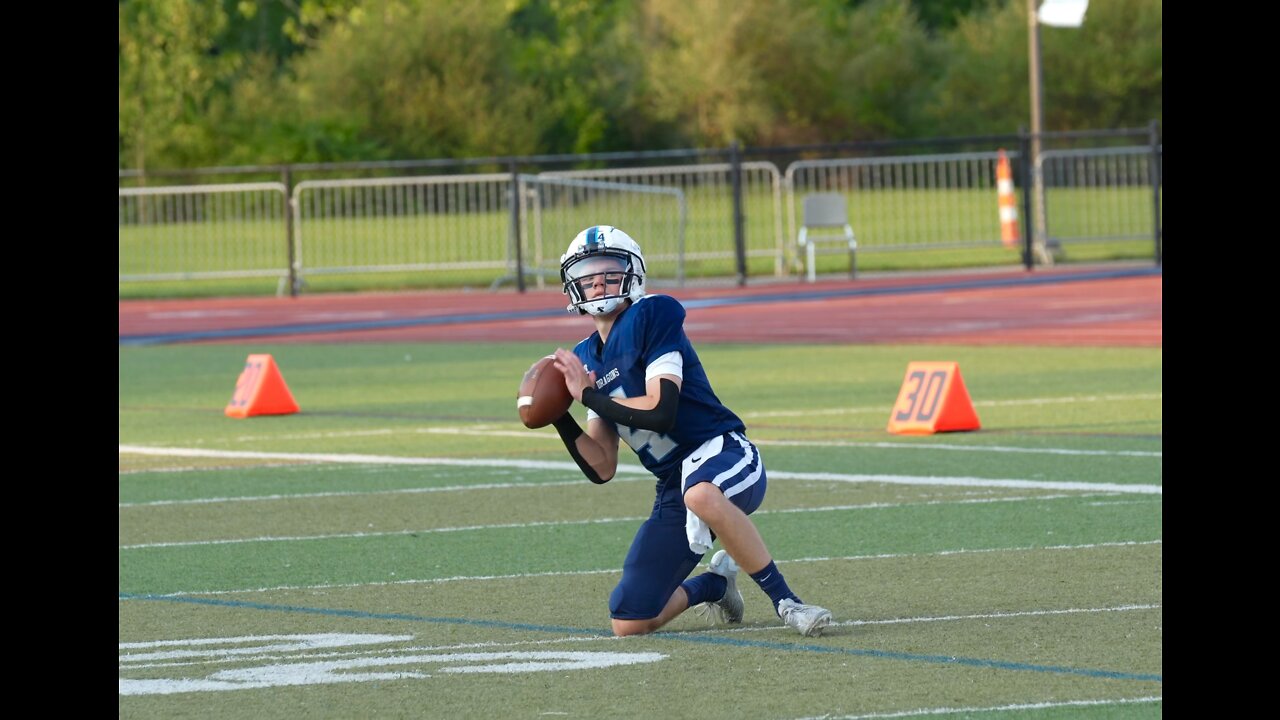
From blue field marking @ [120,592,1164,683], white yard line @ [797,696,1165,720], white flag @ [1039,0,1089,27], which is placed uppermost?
white flag @ [1039,0,1089,27]

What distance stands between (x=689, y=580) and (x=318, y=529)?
3.22 m

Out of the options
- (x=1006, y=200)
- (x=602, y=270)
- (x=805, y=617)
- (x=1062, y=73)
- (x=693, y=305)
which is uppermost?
(x=1062, y=73)

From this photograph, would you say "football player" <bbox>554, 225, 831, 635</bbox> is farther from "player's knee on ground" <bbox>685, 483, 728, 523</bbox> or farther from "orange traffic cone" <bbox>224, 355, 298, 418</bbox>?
"orange traffic cone" <bbox>224, 355, 298, 418</bbox>

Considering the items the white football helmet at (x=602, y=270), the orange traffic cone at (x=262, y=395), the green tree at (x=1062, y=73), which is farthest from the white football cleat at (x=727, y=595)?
the green tree at (x=1062, y=73)

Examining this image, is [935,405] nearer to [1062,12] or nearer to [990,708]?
[990,708]

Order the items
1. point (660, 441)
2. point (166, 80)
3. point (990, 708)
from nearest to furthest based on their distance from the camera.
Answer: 1. point (990, 708)
2. point (660, 441)
3. point (166, 80)

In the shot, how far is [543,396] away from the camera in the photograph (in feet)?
25.1

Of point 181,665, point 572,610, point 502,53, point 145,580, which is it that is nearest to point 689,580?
point 572,610

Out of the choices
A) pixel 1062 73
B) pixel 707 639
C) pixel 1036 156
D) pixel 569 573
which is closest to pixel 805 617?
pixel 707 639

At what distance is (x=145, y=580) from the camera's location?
9102 millimetres

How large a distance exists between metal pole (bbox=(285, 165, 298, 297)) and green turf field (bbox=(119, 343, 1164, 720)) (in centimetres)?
1557

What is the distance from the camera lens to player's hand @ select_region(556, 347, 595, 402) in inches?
299

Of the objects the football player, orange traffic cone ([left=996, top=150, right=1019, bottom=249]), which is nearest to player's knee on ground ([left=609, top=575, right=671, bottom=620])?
the football player

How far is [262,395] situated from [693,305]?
1241 cm
